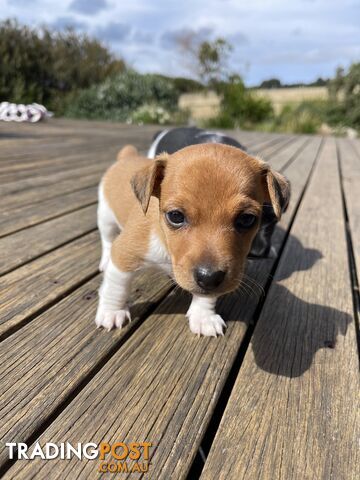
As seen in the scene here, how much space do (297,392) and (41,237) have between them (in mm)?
1967

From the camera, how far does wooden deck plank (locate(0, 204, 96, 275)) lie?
242cm

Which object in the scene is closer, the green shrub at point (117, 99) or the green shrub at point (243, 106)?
the green shrub at point (117, 99)

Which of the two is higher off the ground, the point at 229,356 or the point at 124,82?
the point at 124,82

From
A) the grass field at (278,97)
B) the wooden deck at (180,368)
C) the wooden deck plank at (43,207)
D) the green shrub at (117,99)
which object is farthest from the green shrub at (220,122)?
the wooden deck at (180,368)

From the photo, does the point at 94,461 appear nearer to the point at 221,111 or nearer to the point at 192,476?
the point at 192,476

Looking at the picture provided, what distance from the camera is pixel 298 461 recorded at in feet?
4.12

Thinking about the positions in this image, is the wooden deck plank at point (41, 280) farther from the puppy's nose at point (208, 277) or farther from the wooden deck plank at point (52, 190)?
the puppy's nose at point (208, 277)

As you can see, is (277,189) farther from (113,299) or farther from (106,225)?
(106,225)

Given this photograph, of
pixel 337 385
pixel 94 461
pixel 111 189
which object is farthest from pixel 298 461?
pixel 111 189

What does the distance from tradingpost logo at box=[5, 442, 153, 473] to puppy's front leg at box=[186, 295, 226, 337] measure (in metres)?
0.69

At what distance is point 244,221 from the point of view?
1.73m

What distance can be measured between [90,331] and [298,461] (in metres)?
1.02

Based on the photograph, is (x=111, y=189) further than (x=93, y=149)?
No

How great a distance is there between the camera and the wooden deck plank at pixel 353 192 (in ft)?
10.8
